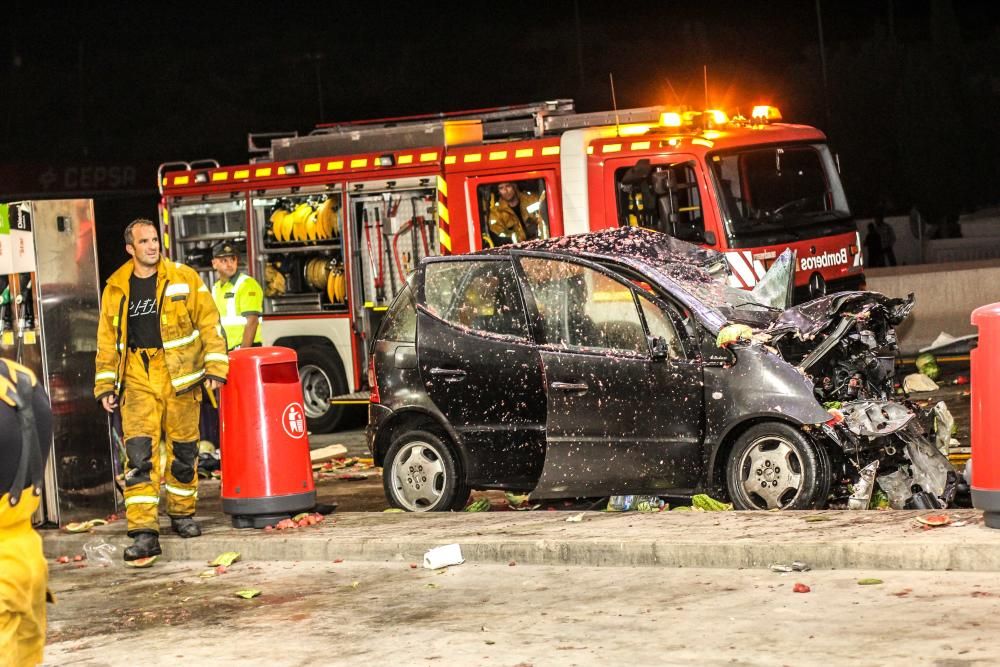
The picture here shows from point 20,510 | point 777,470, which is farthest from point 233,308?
point 20,510

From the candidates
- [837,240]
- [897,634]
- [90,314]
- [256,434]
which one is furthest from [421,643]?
[837,240]

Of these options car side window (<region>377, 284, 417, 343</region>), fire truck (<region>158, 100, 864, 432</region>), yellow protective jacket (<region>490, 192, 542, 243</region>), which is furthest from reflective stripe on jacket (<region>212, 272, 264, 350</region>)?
car side window (<region>377, 284, 417, 343</region>)

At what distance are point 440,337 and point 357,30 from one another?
42979 mm

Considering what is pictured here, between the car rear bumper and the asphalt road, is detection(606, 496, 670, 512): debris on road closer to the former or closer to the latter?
the asphalt road

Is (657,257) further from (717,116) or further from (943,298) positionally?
(943,298)

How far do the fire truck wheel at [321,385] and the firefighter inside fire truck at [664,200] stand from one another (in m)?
3.70

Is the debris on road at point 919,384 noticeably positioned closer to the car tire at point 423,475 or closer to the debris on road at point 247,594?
the car tire at point 423,475

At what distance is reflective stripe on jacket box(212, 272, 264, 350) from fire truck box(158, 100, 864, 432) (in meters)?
1.84

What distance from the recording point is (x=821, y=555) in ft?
25.0

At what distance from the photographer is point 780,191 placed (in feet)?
45.6

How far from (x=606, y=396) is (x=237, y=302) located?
571 centimetres

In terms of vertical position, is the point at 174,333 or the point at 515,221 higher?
the point at 515,221

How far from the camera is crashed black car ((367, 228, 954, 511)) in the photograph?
8.75 m

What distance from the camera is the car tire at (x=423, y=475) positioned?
9.95 m
